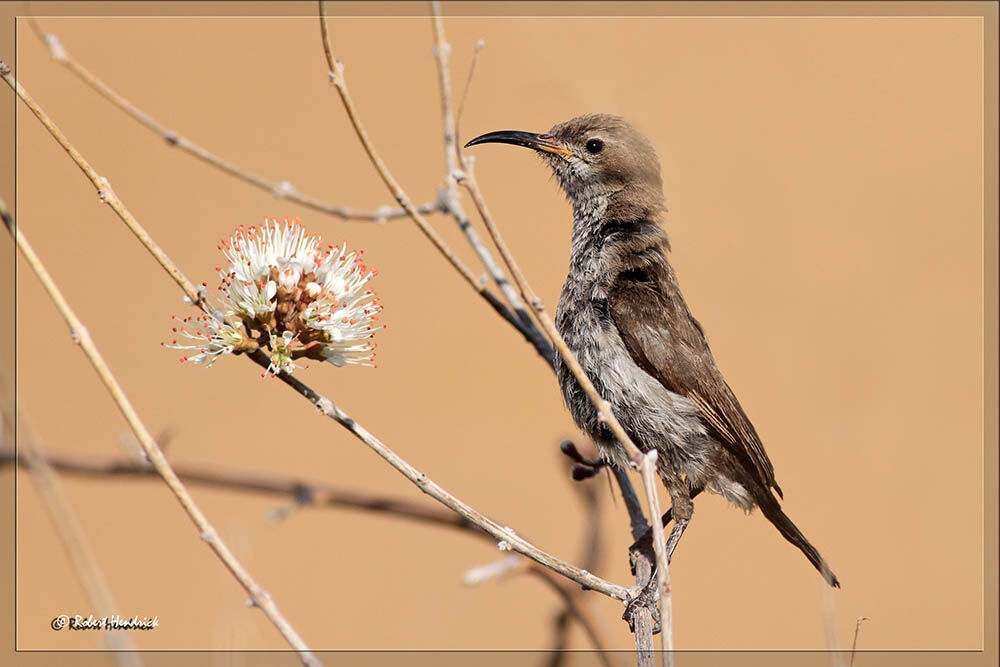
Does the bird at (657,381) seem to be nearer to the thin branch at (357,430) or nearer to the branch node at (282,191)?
the thin branch at (357,430)

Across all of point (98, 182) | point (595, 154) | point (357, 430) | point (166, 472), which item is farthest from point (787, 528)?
point (98, 182)

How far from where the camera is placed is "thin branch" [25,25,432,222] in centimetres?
218

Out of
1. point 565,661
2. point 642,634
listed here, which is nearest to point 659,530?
point 642,634

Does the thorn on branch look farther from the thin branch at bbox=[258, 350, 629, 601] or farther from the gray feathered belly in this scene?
the gray feathered belly

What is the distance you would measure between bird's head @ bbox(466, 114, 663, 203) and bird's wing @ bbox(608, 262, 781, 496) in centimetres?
67

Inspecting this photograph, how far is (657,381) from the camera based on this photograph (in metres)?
3.41

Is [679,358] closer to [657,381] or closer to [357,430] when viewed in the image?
[657,381]

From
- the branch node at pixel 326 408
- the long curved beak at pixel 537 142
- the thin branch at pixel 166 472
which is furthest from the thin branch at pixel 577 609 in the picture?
the long curved beak at pixel 537 142

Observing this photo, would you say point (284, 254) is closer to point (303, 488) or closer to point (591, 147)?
point (303, 488)

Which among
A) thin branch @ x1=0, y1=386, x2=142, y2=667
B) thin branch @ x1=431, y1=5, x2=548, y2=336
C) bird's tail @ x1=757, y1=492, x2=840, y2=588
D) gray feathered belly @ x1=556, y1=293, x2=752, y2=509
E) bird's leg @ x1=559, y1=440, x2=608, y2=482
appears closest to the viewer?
thin branch @ x1=0, y1=386, x2=142, y2=667

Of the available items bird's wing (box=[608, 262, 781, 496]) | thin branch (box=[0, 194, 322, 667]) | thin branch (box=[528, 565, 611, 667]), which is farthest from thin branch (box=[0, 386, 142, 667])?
bird's wing (box=[608, 262, 781, 496])

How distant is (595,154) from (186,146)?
2.13m

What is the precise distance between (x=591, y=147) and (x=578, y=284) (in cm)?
84

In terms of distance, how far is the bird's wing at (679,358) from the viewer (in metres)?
3.37
